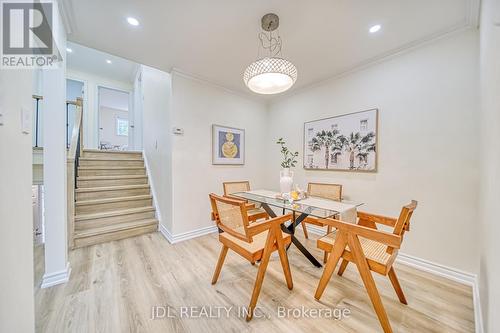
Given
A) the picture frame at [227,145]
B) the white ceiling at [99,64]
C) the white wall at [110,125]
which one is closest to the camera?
the picture frame at [227,145]

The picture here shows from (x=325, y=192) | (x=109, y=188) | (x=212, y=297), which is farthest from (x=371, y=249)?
(x=109, y=188)

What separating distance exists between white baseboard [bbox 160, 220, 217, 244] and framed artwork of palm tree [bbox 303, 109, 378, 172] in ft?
6.31

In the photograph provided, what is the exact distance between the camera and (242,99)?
3.51 m

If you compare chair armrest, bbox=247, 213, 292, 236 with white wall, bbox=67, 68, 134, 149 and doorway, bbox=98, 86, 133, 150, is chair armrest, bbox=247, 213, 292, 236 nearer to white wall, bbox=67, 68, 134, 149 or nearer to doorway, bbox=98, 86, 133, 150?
white wall, bbox=67, 68, 134, 149

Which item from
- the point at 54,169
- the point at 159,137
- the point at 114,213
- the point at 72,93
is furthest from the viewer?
the point at 72,93

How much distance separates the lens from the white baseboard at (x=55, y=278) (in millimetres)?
1690

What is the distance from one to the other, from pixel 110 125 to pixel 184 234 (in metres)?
6.63

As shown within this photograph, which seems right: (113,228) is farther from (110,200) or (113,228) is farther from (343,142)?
(343,142)

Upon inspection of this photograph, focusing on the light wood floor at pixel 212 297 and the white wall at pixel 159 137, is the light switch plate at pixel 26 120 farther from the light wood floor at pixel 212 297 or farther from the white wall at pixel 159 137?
the white wall at pixel 159 137

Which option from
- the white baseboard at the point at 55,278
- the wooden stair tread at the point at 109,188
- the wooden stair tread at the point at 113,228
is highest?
the wooden stair tread at the point at 109,188

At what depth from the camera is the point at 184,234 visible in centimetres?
279

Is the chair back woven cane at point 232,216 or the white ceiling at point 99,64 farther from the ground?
the white ceiling at point 99,64

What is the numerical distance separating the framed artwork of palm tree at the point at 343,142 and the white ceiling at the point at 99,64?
4.54 metres

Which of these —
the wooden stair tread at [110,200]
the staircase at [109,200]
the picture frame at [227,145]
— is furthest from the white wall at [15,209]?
the wooden stair tread at [110,200]
